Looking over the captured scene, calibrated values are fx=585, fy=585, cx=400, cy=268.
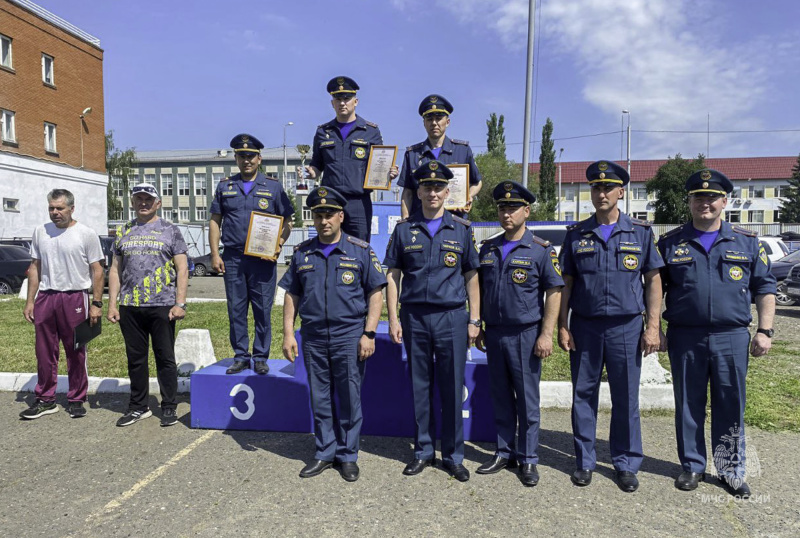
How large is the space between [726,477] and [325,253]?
310 cm

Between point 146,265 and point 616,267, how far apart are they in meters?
3.86

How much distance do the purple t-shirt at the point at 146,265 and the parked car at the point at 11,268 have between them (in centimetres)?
1267

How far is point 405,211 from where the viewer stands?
5094 millimetres

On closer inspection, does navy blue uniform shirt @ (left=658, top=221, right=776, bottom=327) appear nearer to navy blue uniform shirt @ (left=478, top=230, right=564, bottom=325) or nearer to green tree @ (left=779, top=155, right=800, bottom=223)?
navy blue uniform shirt @ (left=478, top=230, right=564, bottom=325)

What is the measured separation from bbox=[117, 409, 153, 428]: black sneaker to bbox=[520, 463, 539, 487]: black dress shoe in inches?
135

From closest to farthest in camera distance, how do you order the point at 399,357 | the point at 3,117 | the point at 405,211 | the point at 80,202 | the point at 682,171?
1. the point at 399,357
2. the point at 405,211
3. the point at 3,117
4. the point at 80,202
5. the point at 682,171

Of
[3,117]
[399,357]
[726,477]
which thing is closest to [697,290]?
[726,477]

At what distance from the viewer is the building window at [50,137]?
2503 cm

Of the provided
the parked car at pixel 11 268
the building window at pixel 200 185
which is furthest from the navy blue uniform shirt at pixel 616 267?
the building window at pixel 200 185

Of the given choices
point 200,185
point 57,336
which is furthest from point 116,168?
point 57,336

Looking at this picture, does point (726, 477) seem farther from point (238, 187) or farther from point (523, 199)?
point (238, 187)

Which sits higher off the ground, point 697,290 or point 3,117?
point 3,117

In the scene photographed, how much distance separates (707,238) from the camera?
3.87 metres

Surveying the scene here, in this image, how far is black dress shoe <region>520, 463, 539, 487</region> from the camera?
393cm
